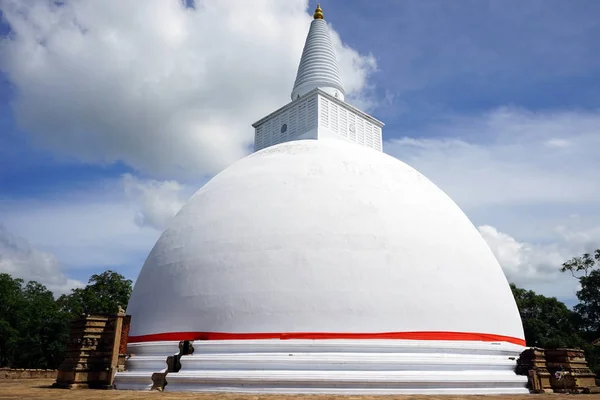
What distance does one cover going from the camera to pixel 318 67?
17453 millimetres

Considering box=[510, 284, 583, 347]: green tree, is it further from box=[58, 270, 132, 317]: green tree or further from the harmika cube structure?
box=[58, 270, 132, 317]: green tree

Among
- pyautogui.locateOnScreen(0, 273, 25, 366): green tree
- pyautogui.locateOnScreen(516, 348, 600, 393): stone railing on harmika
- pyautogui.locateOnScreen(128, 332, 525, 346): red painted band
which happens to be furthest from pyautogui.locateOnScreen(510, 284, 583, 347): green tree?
pyautogui.locateOnScreen(0, 273, 25, 366): green tree

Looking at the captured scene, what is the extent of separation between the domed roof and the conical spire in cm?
491

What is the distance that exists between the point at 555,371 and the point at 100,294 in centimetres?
2606

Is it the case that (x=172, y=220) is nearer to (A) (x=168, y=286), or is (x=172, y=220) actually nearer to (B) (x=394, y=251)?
(A) (x=168, y=286)

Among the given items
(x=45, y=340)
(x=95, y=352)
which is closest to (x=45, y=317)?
(x=45, y=340)

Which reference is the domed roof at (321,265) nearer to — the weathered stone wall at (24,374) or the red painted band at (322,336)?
the red painted band at (322,336)

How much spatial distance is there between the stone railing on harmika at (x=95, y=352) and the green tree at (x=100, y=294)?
A: 17560 millimetres

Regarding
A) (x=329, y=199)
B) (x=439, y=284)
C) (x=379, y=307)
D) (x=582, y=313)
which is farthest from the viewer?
(x=582, y=313)

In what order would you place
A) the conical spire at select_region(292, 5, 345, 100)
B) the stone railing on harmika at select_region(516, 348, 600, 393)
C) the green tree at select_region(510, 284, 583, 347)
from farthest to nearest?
1. the green tree at select_region(510, 284, 583, 347)
2. the conical spire at select_region(292, 5, 345, 100)
3. the stone railing on harmika at select_region(516, 348, 600, 393)

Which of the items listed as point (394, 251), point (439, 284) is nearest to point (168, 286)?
point (394, 251)

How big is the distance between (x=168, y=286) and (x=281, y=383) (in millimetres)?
3646

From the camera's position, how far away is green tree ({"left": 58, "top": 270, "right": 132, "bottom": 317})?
28.8 metres

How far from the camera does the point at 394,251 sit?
35.2ft
